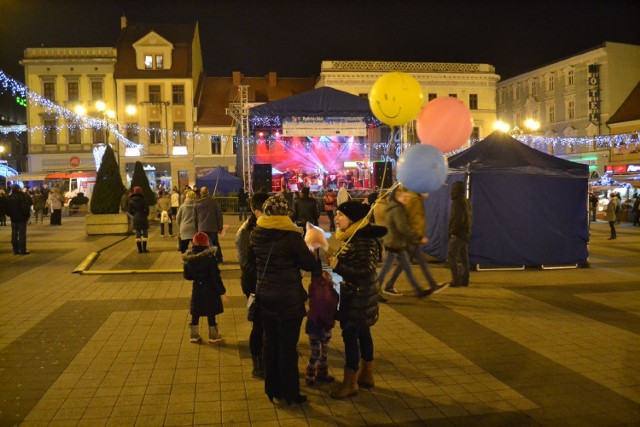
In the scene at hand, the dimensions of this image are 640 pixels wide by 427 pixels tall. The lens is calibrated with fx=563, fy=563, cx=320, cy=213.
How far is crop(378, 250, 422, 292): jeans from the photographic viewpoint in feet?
21.7

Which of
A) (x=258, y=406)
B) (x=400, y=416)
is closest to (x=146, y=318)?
(x=258, y=406)

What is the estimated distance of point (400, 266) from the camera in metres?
8.04

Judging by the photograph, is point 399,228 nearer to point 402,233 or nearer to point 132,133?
point 402,233

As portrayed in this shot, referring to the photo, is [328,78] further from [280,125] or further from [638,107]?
[638,107]

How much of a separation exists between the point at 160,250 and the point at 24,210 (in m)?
3.55

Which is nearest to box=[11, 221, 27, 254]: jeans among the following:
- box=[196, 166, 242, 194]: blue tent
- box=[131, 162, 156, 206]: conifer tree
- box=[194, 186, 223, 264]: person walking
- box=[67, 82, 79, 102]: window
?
box=[194, 186, 223, 264]: person walking

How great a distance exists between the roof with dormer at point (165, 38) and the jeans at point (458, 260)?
1466 inches

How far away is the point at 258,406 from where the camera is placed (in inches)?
186

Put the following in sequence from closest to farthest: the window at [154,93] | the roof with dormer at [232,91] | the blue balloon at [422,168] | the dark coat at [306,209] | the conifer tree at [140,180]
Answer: the blue balloon at [422,168], the dark coat at [306,209], the conifer tree at [140,180], the window at [154,93], the roof with dormer at [232,91]

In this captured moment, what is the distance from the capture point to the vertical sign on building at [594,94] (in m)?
39.5

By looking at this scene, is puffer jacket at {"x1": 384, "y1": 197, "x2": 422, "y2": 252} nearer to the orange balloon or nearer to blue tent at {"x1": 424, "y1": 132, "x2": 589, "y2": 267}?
the orange balloon

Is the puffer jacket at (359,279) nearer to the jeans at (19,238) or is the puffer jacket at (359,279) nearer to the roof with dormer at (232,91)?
the jeans at (19,238)

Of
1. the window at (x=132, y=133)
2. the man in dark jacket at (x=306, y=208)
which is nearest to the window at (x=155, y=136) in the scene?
the window at (x=132, y=133)

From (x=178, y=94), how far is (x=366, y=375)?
41.5 metres
